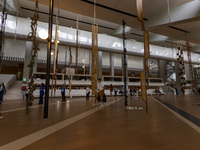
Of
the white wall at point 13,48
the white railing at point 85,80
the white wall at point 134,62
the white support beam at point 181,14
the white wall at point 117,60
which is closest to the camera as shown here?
the white support beam at point 181,14

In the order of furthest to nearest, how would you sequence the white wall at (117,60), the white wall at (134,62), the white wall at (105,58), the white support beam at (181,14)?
the white wall at (134,62) < the white wall at (117,60) < the white wall at (105,58) < the white support beam at (181,14)

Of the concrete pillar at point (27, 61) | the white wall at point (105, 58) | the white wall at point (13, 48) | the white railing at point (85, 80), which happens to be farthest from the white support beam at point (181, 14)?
the white wall at point (13, 48)

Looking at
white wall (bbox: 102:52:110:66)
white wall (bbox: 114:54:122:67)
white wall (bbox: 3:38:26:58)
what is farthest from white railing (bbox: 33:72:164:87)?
white wall (bbox: 114:54:122:67)

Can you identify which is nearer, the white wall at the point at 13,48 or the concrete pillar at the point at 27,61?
the concrete pillar at the point at 27,61

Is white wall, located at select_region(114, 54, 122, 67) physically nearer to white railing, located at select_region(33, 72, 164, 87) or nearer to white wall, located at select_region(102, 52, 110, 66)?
white wall, located at select_region(102, 52, 110, 66)

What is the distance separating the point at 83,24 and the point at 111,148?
1478 cm

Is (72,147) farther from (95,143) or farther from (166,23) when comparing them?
(166,23)

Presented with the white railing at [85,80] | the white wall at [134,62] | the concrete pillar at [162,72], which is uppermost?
the white wall at [134,62]

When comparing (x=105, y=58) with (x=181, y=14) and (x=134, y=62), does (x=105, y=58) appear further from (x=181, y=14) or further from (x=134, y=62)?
(x=181, y=14)

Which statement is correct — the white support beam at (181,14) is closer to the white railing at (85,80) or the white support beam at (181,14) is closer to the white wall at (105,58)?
the white railing at (85,80)

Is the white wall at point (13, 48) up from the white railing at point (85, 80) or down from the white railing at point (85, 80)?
up

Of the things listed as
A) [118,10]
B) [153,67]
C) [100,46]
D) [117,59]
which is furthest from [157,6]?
[153,67]

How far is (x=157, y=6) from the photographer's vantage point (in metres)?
8.71

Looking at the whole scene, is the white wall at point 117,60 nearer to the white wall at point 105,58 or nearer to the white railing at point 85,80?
the white wall at point 105,58
